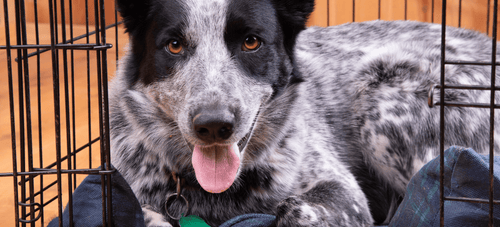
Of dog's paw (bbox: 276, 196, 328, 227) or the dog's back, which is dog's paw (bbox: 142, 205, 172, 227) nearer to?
dog's paw (bbox: 276, 196, 328, 227)

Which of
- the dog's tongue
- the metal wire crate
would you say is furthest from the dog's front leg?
the metal wire crate

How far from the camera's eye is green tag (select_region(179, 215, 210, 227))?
167 cm

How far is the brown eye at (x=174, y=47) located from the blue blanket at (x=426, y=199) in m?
0.45

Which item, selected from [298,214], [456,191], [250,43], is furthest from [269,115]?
[456,191]

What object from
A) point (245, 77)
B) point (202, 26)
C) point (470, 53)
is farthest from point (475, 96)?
point (202, 26)

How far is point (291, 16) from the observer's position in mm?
1853

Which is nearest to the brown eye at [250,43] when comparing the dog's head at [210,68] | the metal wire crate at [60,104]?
the dog's head at [210,68]

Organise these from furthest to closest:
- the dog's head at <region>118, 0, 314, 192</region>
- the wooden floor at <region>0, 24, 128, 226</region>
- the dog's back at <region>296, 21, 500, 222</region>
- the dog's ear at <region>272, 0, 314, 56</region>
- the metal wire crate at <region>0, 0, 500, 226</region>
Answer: the wooden floor at <region>0, 24, 128, 226</region>
the dog's back at <region>296, 21, 500, 222</region>
the dog's ear at <region>272, 0, 314, 56</region>
the dog's head at <region>118, 0, 314, 192</region>
the metal wire crate at <region>0, 0, 500, 226</region>

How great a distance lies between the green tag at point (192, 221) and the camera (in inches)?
65.9

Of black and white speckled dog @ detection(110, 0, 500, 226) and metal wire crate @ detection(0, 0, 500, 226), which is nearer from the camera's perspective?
metal wire crate @ detection(0, 0, 500, 226)

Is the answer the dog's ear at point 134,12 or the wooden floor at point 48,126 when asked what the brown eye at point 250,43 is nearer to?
the dog's ear at point 134,12

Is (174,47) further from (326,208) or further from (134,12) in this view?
(326,208)

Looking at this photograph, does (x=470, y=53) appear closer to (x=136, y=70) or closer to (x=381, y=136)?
(x=381, y=136)

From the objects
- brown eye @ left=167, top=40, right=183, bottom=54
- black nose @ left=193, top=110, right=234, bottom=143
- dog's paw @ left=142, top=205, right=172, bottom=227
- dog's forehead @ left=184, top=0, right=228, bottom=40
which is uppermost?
dog's forehead @ left=184, top=0, right=228, bottom=40
